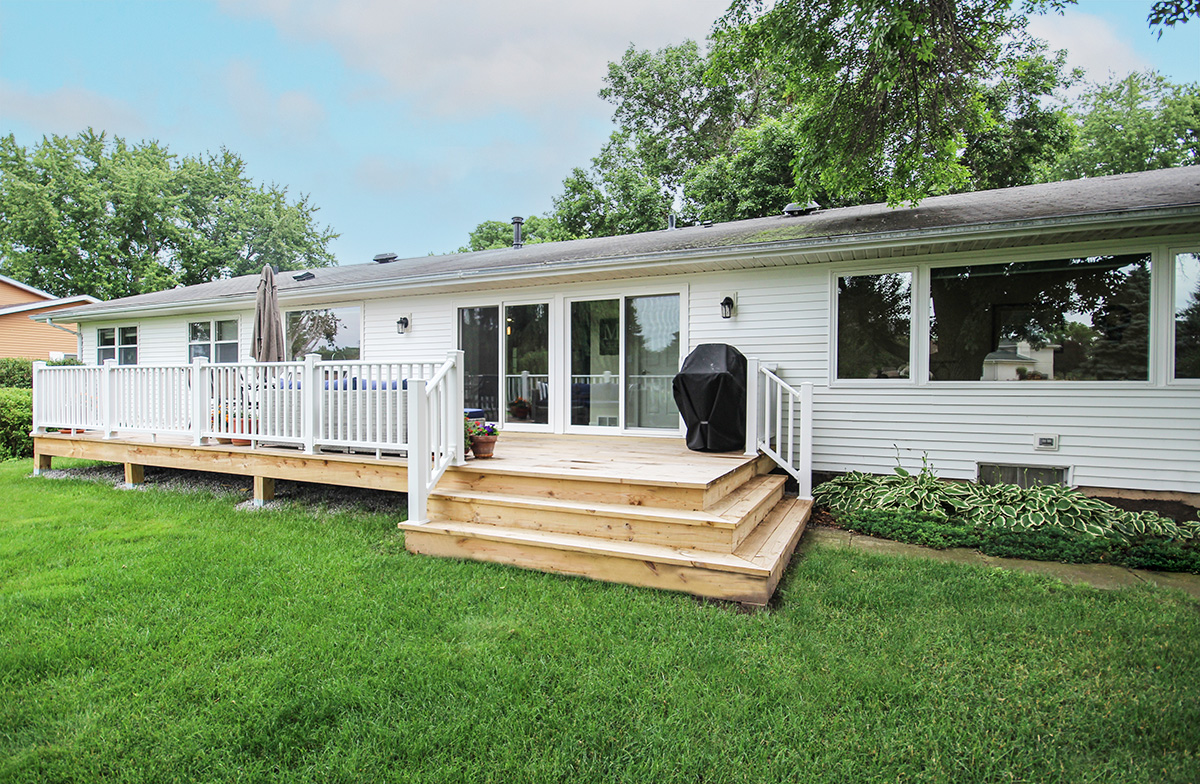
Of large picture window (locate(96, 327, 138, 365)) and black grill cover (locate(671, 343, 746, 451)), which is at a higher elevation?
large picture window (locate(96, 327, 138, 365))

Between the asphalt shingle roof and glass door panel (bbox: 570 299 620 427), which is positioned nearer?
the asphalt shingle roof

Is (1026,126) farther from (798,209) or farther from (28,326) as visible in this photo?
(28,326)

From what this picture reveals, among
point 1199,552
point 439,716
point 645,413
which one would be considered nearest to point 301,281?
point 645,413

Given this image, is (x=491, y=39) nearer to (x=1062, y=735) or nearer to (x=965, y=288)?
(x=965, y=288)

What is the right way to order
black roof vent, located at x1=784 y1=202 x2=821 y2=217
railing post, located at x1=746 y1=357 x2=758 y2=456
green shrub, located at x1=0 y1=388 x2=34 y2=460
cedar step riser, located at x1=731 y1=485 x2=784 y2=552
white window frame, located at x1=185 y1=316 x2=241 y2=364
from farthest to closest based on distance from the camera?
1. white window frame, located at x1=185 y1=316 x2=241 y2=364
2. green shrub, located at x1=0 y1=388 x2=34 y2=460
3. black roof vent, located at x1=784 y1=202 x2=821 y2=217
4. railing post, located at x1=746 y1=357 x2=758 y2=456
5. cedar step riser, located at x1=731 y1=485 x2=784 y2=552

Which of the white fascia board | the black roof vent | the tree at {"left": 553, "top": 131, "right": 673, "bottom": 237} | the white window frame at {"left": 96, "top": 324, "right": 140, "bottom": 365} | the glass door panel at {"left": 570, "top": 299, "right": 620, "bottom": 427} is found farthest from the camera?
the tree at {"left": 553, "top": 131, "right": 673, "bottom": 237}

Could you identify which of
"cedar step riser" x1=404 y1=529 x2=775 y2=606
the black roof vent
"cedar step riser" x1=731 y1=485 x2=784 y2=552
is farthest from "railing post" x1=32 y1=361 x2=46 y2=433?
the black roof vent

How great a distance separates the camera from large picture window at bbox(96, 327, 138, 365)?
1061 cm

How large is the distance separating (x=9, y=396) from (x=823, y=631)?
12838mm

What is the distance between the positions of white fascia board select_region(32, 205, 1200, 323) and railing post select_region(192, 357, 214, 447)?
2.35 m

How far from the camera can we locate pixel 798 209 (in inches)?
320

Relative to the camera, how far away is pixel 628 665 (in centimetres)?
250

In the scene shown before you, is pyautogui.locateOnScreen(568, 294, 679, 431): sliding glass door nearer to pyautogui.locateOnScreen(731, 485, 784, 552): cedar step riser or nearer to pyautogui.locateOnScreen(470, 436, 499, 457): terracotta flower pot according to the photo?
pyautogui.locateOnScreen(731, 485, 784, 552): cedar step riser

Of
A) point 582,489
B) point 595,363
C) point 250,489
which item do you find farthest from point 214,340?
point 582,489
